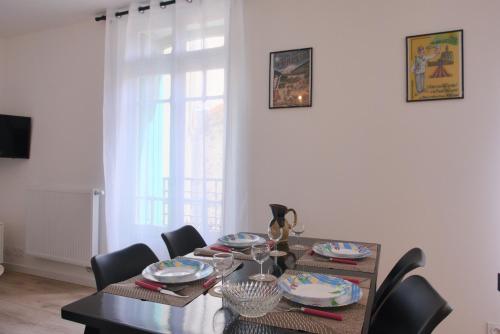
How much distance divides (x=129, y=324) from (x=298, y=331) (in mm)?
437

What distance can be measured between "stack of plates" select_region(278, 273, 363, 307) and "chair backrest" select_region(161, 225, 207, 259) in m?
0.82

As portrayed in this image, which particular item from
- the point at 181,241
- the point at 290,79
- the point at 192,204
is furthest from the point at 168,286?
the point at 290,79

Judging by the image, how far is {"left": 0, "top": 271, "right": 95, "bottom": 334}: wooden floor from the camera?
7.98 ft

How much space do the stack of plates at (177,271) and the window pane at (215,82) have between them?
165 centimetres

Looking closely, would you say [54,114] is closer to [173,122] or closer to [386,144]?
[173,122]

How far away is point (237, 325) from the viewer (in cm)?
89

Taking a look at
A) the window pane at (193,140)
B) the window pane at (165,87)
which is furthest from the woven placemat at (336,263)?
the window pane at (165,87)

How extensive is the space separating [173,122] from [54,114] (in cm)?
165

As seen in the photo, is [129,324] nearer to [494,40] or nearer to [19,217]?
[494,40]

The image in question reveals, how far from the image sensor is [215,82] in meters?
2.72

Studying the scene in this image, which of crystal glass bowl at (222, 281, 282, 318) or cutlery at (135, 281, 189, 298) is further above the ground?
crystal glass bowl at (222, 281, 282, 318)

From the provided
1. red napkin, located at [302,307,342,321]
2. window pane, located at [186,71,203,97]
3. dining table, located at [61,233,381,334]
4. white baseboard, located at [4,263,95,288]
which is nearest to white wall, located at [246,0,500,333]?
window pane, located at [186,71,203,97]

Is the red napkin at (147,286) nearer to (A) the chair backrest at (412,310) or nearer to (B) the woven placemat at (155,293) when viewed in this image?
(B) the woven placemat at (155,293)

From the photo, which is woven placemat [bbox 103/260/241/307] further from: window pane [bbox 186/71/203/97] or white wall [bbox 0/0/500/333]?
window pane [bbox 186/71/203/97]
